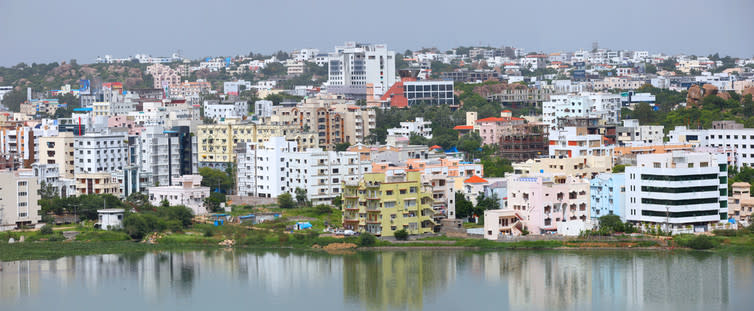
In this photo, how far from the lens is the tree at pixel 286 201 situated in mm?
21891

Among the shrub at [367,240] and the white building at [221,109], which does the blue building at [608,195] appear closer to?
the shrub at [367,240]

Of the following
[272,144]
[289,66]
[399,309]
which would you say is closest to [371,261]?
[399,309]

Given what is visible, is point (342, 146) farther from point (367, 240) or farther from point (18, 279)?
point (18, 279)

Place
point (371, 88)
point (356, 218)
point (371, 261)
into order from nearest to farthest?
point (371, 261) < point (356, 218) < point (371, 88)

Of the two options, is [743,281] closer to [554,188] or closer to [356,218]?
[554,188]

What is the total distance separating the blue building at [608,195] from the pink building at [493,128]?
10.3 metres

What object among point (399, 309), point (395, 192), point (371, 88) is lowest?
point (399, 309)

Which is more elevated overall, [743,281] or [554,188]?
[554,188]

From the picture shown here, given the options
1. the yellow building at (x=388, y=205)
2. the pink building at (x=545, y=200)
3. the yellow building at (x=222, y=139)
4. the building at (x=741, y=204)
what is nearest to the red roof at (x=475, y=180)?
the yellow building at (x=388, y=205)

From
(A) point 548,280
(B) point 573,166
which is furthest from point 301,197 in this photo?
(A) point 548,280

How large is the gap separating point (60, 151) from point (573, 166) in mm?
9665

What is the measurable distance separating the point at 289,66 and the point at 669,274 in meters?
43.5

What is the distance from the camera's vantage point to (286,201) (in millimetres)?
21875

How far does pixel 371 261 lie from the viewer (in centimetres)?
1805
